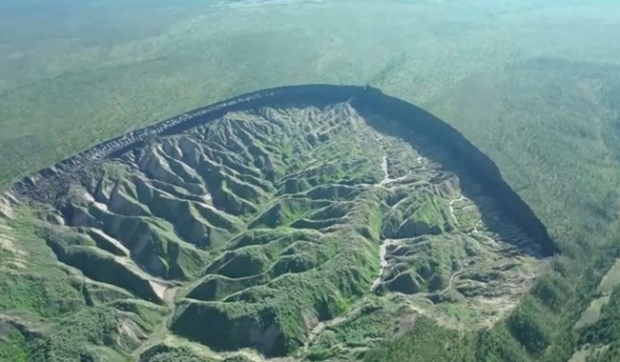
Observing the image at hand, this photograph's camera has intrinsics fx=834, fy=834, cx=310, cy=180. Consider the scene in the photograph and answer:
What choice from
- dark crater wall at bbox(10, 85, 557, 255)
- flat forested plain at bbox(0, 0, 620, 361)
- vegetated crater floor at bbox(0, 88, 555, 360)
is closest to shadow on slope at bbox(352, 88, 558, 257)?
dark crater wall at bbox(10, 85, 557, 255)

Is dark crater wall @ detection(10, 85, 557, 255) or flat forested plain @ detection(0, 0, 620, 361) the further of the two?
dark crater wall @ detection(10, 85, 557, 255)

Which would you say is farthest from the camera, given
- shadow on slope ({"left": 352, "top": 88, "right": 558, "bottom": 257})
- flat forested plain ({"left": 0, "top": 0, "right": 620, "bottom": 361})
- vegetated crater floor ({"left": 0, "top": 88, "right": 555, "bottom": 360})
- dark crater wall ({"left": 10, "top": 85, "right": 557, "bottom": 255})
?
dark crater wall ({"left": 10, "top": 85, "right": 557, "bottom": 255})

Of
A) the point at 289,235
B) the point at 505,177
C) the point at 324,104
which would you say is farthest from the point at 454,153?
the point at 289,235

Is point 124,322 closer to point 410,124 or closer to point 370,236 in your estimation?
point 370,236

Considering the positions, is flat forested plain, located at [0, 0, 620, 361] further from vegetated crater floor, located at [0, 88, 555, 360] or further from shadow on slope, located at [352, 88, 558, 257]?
vegetated crater floor, located at [0, 88, 555, 360]

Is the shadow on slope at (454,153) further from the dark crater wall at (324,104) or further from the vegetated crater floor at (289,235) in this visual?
the vegetated crater floor at (289,235)

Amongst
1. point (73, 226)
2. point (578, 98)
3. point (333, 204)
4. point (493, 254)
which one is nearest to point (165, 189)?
point (73, 226)
